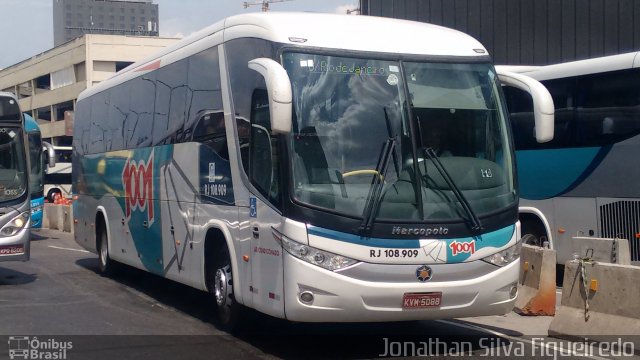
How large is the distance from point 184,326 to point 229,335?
85 cm

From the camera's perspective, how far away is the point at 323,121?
27.0 feet

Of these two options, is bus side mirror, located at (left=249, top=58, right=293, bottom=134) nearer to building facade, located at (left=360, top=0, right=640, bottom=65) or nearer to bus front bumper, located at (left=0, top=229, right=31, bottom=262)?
bus front bumper, located at (left=0, top=229, right=31, bottom=262)

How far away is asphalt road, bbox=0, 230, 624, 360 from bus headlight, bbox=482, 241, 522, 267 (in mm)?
976

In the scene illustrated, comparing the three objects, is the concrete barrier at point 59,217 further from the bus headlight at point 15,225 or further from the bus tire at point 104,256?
the bus headlight at point 15,225

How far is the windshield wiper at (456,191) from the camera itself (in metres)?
8.27

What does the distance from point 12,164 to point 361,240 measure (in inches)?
329

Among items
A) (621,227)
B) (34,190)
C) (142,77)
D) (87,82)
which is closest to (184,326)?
(142,77)

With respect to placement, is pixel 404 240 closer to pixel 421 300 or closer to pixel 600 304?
pixel 421 300

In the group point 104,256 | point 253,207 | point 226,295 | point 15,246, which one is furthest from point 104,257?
point 253,207

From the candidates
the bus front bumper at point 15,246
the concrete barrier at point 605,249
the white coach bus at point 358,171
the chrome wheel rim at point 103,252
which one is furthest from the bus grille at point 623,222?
the bus front bumper at point 15,246

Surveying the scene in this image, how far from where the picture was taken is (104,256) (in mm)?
15508

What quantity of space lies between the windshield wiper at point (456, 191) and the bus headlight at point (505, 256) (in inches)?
14.4

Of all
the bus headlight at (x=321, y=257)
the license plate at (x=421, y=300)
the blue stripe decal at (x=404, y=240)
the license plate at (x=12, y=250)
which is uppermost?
the blue stripe decal at (x=404, y=240)

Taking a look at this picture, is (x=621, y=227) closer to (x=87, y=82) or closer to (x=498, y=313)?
(x=498, y=313)
